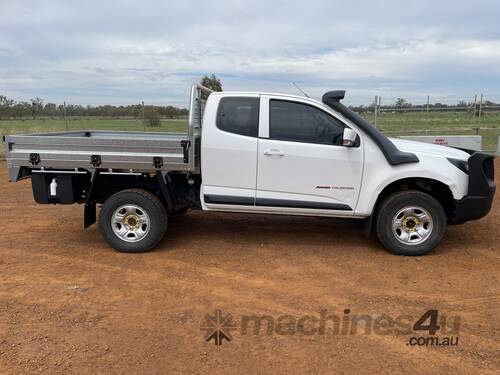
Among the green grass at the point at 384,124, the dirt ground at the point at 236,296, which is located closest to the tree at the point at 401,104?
the green grass at the point at 384,124

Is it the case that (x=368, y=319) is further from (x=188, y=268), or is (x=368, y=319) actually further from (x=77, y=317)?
(x=77, y=317)

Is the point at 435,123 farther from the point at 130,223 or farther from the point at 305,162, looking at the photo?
the point at 130,223

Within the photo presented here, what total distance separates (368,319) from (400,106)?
18084mm

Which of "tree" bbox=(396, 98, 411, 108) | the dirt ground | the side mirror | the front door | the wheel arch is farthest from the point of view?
"tree" bbox=(396, 98, 411, 108)

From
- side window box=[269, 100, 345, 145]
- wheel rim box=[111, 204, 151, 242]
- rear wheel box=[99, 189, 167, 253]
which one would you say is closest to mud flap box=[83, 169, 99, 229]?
rear wheel box=[99, 189, 167, 253]

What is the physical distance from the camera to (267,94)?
18.7 ft

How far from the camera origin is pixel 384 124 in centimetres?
2548

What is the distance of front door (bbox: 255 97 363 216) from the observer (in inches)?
218

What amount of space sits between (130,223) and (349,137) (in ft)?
9.26

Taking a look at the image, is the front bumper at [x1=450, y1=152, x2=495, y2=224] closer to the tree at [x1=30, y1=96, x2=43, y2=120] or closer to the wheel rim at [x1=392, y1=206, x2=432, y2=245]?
the wheel rim at [x1=392, y1=206, x2=432, y2=245]

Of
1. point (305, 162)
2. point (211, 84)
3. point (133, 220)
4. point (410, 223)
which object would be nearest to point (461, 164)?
point (410, 223)

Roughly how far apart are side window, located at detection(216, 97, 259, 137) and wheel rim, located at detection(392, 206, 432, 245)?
6.50 feet

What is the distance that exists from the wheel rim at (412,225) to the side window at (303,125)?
116 centimetres

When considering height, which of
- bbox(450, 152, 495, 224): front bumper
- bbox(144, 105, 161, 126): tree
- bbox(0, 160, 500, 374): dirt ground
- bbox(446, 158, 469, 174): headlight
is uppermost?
bbox(144, 105, 161, 126): tree
